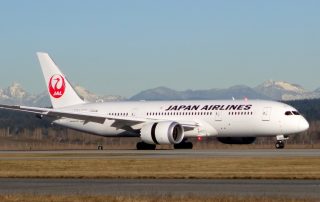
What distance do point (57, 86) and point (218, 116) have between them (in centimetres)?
2008

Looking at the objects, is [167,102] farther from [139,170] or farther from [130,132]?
[139,170]

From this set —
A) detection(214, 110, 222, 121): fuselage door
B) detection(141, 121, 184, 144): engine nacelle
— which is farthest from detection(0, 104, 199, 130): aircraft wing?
detection(214, 110, 222, 121): fuselage door

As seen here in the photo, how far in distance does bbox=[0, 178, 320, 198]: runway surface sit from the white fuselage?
3873cm

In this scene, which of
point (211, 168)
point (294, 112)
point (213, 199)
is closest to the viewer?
point (213, 199)

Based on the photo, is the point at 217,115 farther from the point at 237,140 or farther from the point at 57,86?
the point at 57,86

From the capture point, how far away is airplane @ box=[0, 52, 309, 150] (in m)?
77.1

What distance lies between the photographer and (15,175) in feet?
144

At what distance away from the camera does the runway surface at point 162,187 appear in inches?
1270

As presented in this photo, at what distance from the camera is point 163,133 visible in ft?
253

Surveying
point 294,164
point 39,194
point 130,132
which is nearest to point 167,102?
point 130,132

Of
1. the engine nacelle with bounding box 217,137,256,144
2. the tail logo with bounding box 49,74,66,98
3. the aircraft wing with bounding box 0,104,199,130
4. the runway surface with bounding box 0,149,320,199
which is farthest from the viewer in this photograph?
the tail logo with bounding box 49,74,66,98

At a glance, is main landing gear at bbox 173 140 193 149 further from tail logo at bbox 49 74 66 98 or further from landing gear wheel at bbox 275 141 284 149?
tail logo at bbox 49 74 66 98

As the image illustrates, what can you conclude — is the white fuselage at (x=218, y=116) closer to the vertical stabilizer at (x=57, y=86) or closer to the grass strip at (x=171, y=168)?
the vertical stabilizer at (x=57, y=86)

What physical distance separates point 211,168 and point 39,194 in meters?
A: 16.4
